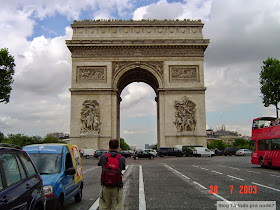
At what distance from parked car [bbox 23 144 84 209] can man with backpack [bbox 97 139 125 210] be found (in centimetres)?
140

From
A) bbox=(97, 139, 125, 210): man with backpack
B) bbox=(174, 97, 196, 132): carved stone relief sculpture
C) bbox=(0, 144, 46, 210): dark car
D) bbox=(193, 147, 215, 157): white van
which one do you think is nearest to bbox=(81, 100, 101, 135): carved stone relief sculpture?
bbox=(174, 97, 196, 132): carved stone relief sculpture

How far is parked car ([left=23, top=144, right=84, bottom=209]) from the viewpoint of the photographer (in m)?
5.94

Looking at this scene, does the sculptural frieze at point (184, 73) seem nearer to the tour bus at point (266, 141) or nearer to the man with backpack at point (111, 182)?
the tour bus at point (266, 141)

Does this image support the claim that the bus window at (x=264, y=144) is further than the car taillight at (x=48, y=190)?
Yes

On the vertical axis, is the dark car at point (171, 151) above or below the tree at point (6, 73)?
below

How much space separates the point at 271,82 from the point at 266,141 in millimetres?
19682

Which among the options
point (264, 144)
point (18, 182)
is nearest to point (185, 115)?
Answer: point (264, 144)

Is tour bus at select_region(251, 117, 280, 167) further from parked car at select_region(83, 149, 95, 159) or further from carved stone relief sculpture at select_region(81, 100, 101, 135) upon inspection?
carved stone relief sculpture at select_region(81, 100, 101, 135)

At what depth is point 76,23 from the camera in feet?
132

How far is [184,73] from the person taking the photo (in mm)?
39938

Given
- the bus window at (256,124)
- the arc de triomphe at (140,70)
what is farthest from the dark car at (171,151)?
the bus window at (256,124)

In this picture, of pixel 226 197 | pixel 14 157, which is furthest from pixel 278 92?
pixel 14 157

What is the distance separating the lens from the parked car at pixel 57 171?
594 centimetres

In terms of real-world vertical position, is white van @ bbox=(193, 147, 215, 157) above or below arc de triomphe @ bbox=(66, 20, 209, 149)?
below
